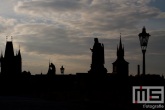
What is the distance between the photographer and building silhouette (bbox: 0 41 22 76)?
382 ft

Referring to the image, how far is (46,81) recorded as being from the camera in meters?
89.8

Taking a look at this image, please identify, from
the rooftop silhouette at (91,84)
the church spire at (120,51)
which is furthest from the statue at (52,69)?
the church spire at (120,51)

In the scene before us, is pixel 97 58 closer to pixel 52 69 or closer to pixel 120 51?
pixel 52 69

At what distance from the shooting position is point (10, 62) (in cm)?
11688

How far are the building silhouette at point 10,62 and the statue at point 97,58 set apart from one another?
71152mm

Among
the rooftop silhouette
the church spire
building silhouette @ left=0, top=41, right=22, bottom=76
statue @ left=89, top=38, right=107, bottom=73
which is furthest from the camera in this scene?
building silhouette @ left=0, top=41, right=22, bottom=76

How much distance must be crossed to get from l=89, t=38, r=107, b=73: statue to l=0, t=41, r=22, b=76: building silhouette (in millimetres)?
71152

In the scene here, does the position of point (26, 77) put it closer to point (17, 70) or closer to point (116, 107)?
point (17, 70)

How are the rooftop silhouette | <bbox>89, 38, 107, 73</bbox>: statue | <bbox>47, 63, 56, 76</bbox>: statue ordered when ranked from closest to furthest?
the rooftop silhouette, <bbox>89, 38, 107, 73</bbox>: statue, <bbox>47, 63, 56, 76</bbox>: statue

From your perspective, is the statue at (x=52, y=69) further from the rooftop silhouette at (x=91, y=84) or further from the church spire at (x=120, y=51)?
the church spire at (x=120, y=51)

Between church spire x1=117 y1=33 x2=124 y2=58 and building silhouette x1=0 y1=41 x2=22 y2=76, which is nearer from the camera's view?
church spire x1=117 y1=33 x2=124 y2=58

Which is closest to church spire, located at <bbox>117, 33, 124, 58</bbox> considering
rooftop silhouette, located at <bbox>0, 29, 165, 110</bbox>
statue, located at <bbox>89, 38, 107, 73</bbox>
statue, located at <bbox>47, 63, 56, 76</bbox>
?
rooftop silhouette, located at <bbox>0, 29, 165, 110</bbox>

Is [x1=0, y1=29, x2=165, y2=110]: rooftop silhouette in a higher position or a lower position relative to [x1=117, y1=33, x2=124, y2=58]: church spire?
lower

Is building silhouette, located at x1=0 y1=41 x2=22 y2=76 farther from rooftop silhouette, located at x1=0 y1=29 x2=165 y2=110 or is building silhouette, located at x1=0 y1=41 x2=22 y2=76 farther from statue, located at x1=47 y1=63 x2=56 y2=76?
statue, located at x1=47 y1=63 x2=56 y2=76
